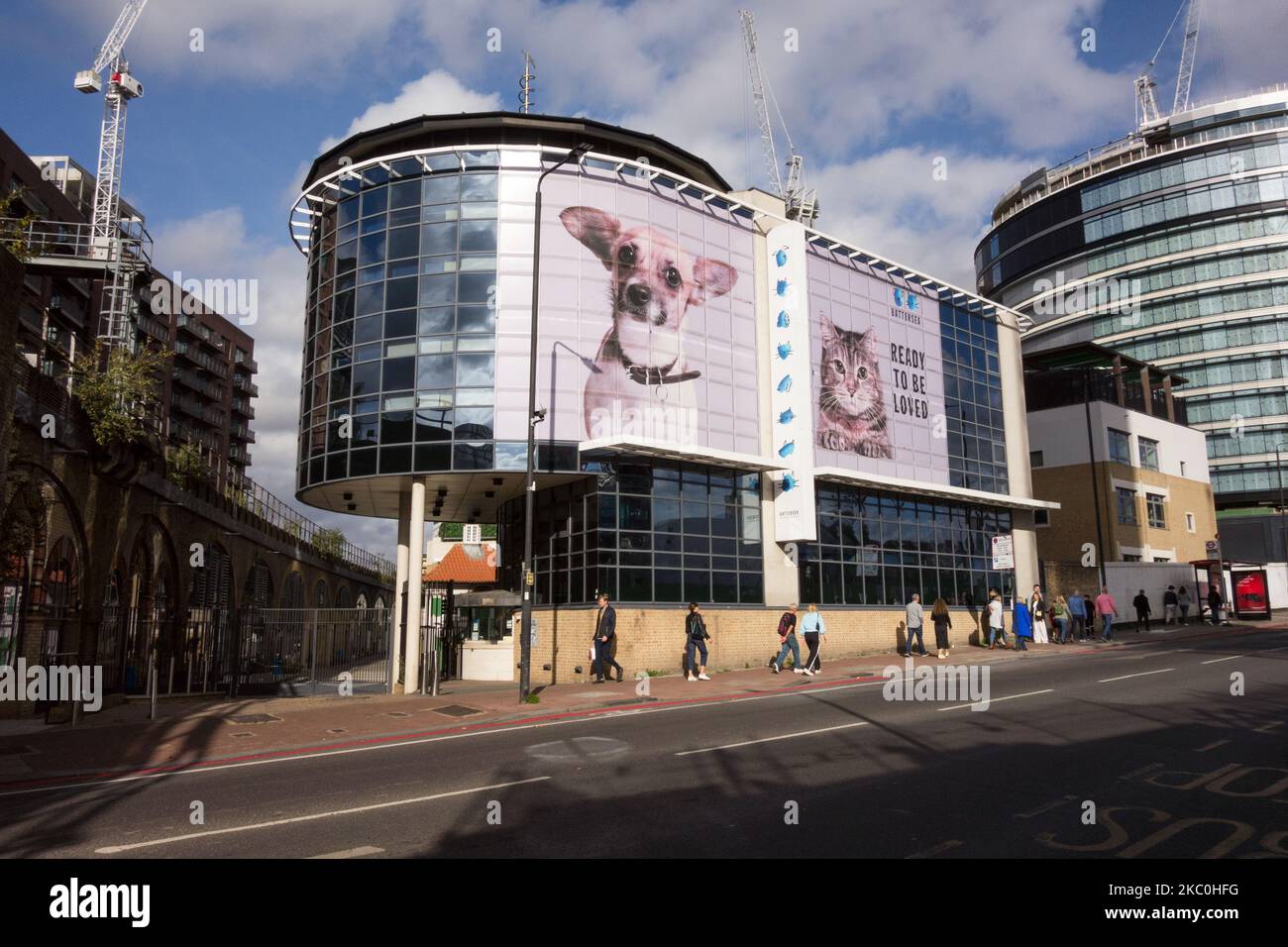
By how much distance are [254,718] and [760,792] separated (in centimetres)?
1236

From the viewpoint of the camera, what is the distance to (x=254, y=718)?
17062 mm

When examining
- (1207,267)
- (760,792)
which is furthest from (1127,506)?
(1207,267)

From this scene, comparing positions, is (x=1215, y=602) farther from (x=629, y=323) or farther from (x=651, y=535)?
(x=629, y=323)

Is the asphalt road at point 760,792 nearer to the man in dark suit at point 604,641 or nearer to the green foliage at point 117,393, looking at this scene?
the man in dark suit at point 604,641

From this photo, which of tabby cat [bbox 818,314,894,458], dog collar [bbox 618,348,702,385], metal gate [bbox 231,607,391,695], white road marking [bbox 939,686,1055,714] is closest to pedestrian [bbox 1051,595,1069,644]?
tabby cat [bbox 818,314,894,458]

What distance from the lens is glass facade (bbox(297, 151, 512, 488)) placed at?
79.1ft

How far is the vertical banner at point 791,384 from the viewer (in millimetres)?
27578

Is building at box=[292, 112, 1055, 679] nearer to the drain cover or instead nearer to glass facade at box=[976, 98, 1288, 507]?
the drain cover

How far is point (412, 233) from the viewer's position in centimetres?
2541

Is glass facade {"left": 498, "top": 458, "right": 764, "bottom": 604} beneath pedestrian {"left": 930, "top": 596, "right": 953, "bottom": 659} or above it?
above

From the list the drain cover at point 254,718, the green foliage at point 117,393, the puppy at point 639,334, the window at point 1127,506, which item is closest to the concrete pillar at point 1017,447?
the window at point 1127,506

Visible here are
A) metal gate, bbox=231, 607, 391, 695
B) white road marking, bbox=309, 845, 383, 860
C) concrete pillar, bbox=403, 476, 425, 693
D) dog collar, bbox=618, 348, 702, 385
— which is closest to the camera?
white road marking, bbox=309, 845, 383, 860

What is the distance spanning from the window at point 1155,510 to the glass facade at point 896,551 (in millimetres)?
17229

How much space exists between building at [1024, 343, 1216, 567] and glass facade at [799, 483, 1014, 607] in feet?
33.6
